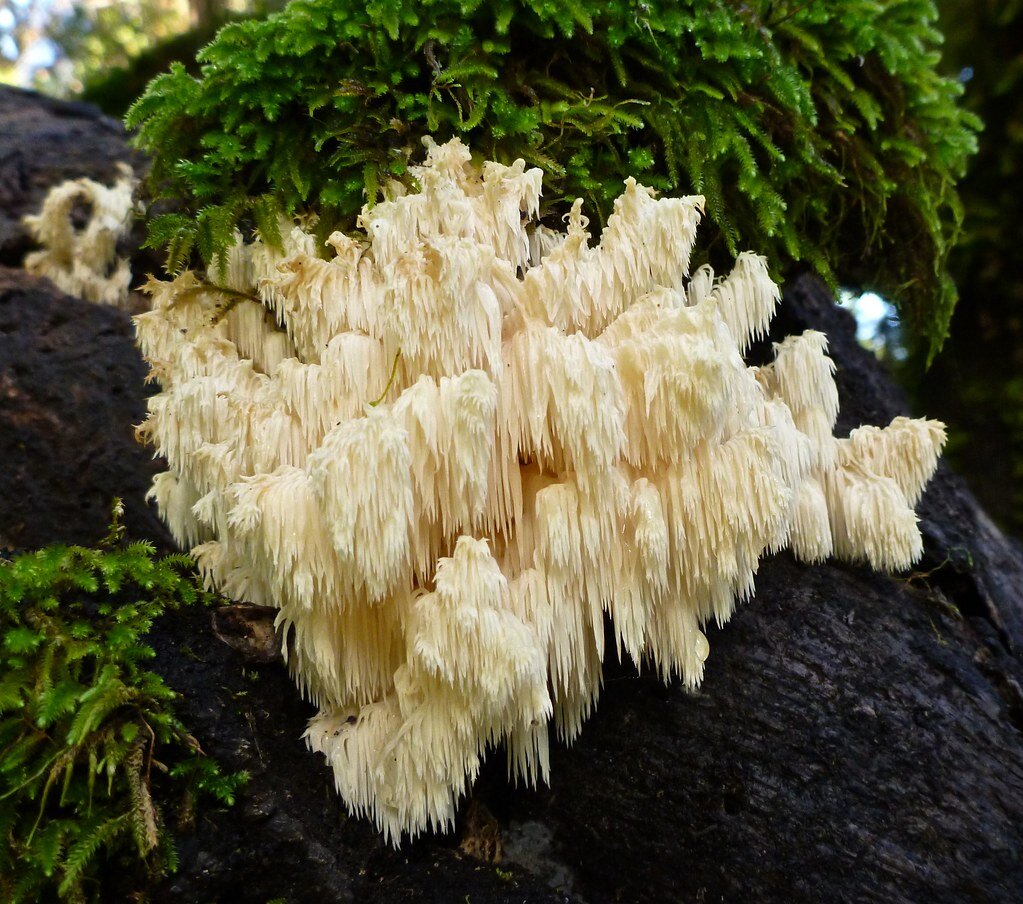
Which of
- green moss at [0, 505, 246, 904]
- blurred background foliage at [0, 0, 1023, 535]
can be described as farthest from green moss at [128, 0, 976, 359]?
blurred background foliage at [0, 0, 1023, 535]

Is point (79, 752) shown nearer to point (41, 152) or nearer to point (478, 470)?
point (478, 470)

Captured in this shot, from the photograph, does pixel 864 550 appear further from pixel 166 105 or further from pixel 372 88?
pixel 166 105

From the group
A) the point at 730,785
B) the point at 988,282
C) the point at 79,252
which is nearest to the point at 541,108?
the point at 730,785

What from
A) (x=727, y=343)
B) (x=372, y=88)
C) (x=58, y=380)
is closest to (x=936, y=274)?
(x=727, y=343)

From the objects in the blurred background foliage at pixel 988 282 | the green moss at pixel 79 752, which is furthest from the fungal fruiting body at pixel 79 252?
the blurred background foliage at pixel 988 282

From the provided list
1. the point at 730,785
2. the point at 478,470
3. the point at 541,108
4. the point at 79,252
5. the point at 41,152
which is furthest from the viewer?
the point at 41,152

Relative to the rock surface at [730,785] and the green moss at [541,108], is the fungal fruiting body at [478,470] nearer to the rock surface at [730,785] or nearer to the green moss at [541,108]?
the rock surface at [730,785]

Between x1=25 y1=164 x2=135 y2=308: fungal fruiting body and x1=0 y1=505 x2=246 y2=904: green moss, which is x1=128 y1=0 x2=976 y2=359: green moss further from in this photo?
x1=25 y1=164 x2=135 y2=308: fungal fruiting body
